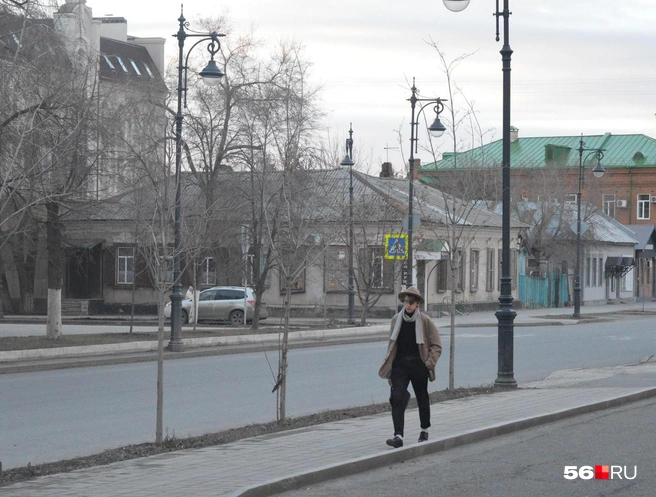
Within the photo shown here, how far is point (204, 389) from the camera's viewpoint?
18.4 m

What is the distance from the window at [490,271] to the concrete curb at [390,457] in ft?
135

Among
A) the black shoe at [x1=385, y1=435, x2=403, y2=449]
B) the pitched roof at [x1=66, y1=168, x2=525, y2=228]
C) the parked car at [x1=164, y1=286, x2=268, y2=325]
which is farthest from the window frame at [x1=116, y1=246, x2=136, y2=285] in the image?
the black shoe at [x1=385, y1=435, x2=403, y2=449]

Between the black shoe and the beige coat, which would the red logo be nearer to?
the black shoe

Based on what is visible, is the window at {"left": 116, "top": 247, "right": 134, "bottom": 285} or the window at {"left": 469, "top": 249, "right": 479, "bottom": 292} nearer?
→ the window at {"left": 116, "top": 247, "right": 134, "bottom": 285}

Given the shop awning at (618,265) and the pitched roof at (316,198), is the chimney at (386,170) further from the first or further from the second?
the shop awning at (618,265)

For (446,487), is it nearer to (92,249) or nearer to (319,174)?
(319,174)

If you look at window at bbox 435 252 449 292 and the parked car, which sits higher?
window at bbox 435 252 449 292

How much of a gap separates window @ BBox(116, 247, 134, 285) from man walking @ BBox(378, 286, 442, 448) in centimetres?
4167

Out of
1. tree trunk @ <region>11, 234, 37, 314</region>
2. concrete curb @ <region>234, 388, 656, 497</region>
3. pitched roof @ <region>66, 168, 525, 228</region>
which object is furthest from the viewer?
tree trunk @ <region>11, 234, 37, 314</region>

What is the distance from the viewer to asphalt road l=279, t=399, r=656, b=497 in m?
8.65

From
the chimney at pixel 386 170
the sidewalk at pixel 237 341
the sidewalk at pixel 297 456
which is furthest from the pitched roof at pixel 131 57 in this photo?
the sidewalk at pixel 297 456

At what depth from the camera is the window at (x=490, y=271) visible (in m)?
55.2

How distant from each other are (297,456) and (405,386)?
1.45m

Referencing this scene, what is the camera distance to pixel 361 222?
43.2 meters
